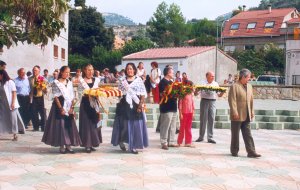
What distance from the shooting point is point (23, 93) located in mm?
12664

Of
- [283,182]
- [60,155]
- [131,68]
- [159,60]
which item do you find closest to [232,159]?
[283,182]

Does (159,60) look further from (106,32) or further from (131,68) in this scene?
(131,68)

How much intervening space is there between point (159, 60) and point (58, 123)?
30.0 meters

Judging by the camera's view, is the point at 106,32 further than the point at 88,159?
Yes

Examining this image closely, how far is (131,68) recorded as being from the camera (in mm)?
9164

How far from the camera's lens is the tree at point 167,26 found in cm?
7576

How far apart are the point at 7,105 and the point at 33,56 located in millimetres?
15463

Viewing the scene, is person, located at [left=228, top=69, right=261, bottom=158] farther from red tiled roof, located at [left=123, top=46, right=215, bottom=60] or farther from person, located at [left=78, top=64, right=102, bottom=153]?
red tiled roof, located at [left=123, top=46, right=215, bottom=60]

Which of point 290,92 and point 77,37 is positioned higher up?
point 77,37

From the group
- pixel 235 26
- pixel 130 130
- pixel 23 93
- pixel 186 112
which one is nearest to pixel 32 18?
pixel 130 130

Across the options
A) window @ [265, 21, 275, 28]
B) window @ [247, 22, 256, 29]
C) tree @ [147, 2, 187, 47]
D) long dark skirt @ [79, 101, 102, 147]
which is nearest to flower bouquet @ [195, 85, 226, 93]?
A: long dark skirt @ [79, 101, 102, 147]

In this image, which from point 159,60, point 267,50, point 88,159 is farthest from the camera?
point 267,50

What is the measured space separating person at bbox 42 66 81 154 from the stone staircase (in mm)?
5123

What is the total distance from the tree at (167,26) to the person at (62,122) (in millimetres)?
65174
